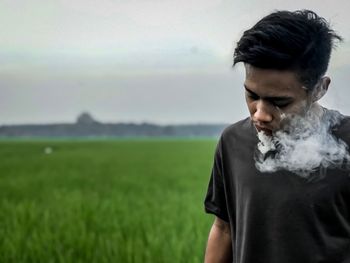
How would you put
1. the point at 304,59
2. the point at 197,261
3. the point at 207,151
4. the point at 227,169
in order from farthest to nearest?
1. the point at 207,151
2. the point at 197,261
3. the point at 227,169
4. the point at 304,59

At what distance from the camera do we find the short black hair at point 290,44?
0.77 m

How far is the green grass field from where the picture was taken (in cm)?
210

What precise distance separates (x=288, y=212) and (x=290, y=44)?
0.20 m

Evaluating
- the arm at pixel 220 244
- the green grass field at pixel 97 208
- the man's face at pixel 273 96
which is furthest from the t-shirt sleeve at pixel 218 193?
the green grass field at pixel 97 208

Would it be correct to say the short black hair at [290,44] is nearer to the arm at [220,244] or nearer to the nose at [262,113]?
the nose at [262,113]

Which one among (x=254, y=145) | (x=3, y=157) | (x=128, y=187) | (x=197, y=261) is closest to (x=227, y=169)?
(x=254, y=145)

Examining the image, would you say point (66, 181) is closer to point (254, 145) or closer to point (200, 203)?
point (200, 203)

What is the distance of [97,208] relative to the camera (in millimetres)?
2521

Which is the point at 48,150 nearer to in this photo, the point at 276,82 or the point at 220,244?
the point at 220,244

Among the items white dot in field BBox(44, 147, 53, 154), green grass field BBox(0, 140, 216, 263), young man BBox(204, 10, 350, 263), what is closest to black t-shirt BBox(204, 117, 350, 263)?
young man BBox(204, 10, 350, 263)

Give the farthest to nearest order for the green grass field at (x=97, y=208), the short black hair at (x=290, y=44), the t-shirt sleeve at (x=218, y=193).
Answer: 1. the green grass field at (x=97, y=208)
2. the t-shirt sleeve at (x=218, y=193)
3. the short black hair at (x=290, y=44)

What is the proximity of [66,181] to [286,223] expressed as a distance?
2.22 metres

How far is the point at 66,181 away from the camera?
293 cm

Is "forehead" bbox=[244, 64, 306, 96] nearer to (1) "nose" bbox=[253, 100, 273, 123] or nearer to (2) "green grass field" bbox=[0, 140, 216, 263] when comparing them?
(1) "nose" bbox=[253, 100, 273, 123]
